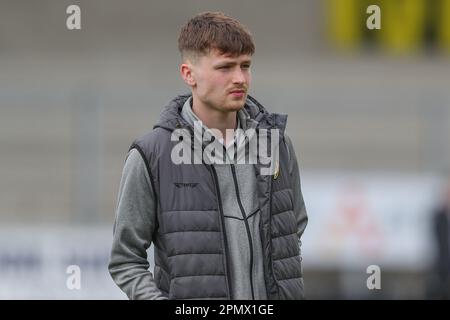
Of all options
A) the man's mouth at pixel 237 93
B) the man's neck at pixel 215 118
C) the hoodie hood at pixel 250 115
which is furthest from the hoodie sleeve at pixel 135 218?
the man's mouth at pixel 237 93

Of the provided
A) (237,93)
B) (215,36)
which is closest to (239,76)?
(237,93)

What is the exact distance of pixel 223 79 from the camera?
404 centimetres

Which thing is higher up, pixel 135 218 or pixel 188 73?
pixel 188 73

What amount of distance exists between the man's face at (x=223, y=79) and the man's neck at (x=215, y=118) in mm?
28

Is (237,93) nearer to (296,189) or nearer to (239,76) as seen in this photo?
(239,76)

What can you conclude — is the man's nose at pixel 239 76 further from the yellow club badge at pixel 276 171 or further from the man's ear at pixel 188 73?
the yellow club badge at pixel 276 171

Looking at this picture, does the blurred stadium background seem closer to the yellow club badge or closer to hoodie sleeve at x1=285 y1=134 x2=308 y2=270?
hoodie sleeve at x1=285 y1=134 x2=308 y2=270

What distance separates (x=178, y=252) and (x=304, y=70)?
13914 mm

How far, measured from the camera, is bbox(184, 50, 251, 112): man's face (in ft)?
13.2

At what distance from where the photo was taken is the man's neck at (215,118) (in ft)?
13.5

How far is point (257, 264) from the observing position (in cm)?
399

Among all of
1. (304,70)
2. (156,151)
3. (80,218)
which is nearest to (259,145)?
(156,151)

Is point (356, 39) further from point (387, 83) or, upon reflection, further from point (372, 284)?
point (372, 284)

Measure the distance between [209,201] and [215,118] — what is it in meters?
0.31
